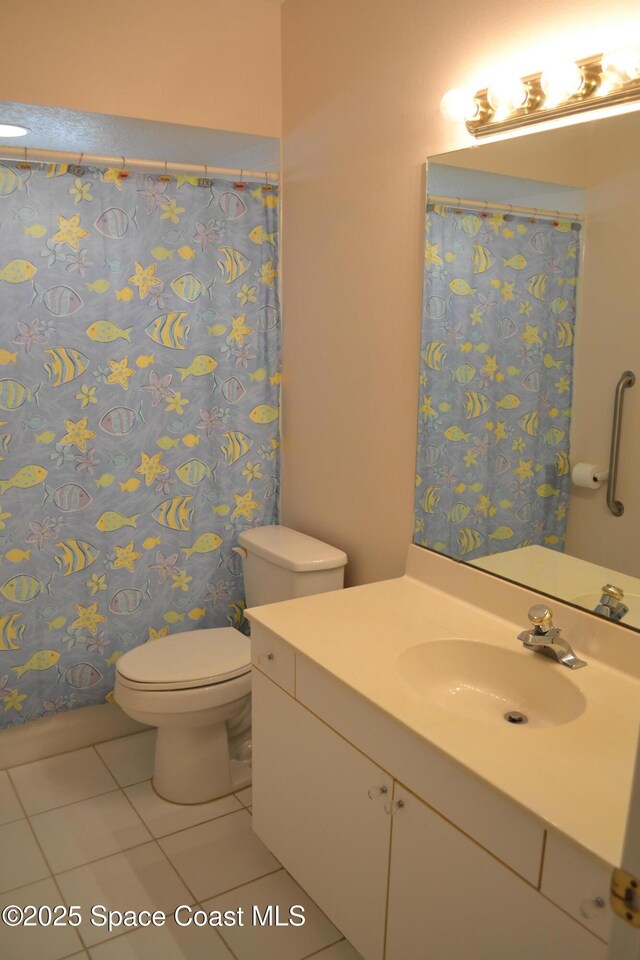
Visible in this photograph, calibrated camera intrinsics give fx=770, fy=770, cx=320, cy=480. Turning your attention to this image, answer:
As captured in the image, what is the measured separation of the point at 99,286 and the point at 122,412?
41 centimetres

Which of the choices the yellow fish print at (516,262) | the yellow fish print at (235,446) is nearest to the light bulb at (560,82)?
the yellow fish print at (516,262)

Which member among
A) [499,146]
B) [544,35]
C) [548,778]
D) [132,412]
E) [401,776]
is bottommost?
[401,776]

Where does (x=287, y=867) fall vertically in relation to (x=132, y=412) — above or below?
below

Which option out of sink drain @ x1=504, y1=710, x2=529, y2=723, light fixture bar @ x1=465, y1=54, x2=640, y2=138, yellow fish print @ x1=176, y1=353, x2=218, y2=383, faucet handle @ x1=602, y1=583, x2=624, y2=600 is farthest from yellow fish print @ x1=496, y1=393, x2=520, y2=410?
yellow fish print @ x1=176, y1=353, x2=218, y2=383

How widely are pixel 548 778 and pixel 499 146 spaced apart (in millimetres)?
1426

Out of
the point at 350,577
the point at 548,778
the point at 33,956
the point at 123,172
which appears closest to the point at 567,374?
the point at 548,778

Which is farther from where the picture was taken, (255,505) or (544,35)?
(255,505)

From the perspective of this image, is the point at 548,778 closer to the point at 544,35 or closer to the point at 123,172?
the point at 544,35

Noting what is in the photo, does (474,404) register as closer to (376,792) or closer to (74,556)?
(376,792)

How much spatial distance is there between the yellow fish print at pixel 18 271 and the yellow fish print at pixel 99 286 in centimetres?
17

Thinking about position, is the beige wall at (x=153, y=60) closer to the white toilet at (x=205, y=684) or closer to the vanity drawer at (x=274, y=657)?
the white toilet at (x=205, y=684)

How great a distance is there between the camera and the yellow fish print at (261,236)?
275 cm

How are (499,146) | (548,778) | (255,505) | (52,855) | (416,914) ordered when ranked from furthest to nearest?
(255,505) → (52,855) → (499,146) → (416,914) → (548,778)

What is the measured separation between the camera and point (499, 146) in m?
1.86
